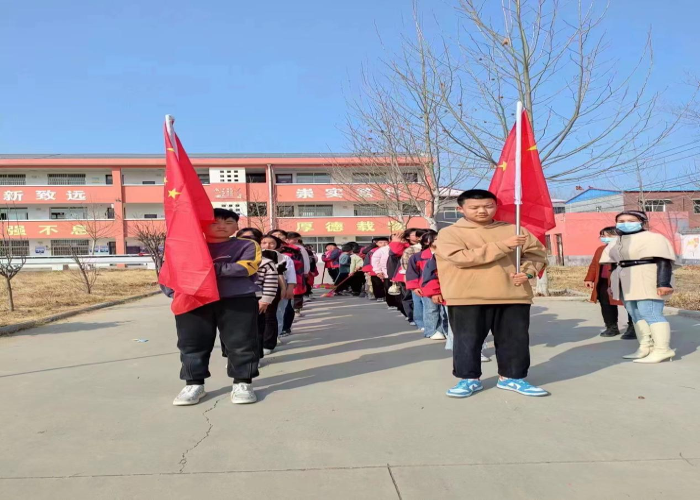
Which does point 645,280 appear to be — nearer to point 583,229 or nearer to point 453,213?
point 453,213

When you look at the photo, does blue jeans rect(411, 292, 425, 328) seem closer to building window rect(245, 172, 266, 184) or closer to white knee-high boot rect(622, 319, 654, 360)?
white knee-high boot rect(622, 319, 654, 360)

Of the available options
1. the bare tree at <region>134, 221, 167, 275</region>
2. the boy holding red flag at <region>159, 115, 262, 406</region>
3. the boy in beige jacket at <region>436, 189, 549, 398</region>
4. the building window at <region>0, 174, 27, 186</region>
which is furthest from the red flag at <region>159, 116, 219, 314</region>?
the building window at <region>0, 174, 27, 186</region>

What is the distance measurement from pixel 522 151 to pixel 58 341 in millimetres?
6779

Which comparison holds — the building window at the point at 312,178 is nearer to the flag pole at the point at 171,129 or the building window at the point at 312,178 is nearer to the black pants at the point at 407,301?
the black pants at the point at 407,301

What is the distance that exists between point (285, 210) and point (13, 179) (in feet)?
72.9

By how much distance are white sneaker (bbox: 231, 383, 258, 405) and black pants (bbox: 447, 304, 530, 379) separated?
1.69 meters

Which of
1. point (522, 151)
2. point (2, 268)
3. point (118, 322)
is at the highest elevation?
Answer: point (522, 151)

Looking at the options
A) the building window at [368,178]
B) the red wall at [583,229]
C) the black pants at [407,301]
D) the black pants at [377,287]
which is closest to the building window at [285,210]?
the building window at [368,178]

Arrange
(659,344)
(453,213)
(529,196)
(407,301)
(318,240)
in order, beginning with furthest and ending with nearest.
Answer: (318,240), (453,213), (407,301), (659,344), (529,196)

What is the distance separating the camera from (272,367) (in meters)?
5.85

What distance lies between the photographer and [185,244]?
4.26m

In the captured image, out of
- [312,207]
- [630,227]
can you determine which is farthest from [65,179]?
[630,227]

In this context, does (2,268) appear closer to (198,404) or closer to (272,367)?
(272,367)

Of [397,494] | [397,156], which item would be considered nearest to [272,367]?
[397,494]
